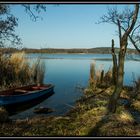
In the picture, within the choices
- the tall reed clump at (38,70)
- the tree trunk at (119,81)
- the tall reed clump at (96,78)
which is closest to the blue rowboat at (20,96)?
the tall reed clump at (38,70)

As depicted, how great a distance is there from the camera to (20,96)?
44.4 feet

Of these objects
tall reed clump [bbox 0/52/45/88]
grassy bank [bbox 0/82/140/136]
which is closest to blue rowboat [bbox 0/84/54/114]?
tall reed clump [bbox 0/52/45/88]

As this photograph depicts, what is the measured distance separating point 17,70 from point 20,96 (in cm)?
271

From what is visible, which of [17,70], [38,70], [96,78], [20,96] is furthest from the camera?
[38,70]

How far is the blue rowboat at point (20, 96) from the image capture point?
1290 cm

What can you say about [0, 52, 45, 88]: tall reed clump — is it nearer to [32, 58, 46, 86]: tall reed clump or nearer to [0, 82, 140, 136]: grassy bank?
[32, 58, 46, 86]: tall reed clump

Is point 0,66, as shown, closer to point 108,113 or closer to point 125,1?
point 108,113

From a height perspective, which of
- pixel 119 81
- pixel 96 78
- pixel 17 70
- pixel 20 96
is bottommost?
pixel 20 96

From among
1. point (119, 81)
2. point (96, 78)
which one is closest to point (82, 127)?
point (119, 81)

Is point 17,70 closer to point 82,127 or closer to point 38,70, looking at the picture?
point 38,70

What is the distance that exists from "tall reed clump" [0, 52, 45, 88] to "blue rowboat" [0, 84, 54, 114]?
71 cm

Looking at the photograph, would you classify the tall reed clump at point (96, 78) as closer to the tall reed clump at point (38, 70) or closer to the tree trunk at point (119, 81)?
the tall reed clump at point (38, 70)

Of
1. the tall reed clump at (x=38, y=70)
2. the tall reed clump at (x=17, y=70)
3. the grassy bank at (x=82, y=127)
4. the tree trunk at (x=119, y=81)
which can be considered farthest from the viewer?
the tall reed clump at (x=38, y=70)

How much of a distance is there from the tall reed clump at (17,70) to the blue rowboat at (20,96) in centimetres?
71
